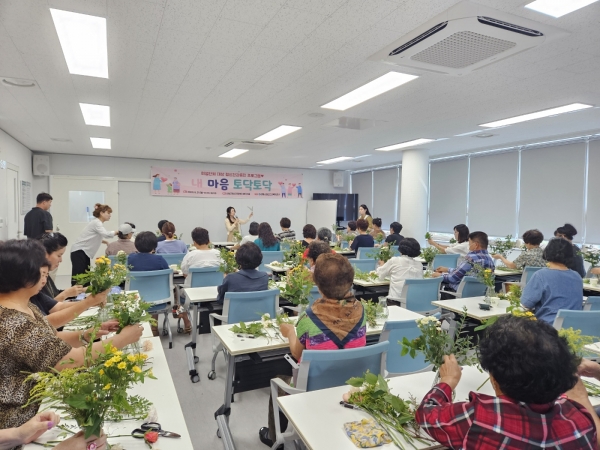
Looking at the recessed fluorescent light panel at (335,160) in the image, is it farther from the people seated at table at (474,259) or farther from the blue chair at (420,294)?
the blue chair at (420,294)

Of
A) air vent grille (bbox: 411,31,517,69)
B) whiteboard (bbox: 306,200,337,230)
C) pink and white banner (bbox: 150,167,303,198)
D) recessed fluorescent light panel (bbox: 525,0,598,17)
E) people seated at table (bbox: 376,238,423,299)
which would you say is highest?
recessed fluorescent light panel (bbox: 525,0,598,17)

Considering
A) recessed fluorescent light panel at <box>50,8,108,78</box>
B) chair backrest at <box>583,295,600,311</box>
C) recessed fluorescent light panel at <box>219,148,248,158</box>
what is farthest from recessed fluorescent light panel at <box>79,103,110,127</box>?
chair backrest at <box>583,295,600,311</box>

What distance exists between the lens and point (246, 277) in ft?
10.1

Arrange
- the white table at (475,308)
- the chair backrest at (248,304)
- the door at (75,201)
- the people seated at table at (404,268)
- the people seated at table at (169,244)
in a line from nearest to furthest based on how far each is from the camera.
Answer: the chair backrest at (248,304) → the white table at (475,308) → the people seated at table at (404,268) → the people seated at table at (169,244) → the door at (75,201)

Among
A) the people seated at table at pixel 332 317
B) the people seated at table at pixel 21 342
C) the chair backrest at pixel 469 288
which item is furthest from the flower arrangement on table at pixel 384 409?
the chair backrest at pixel 469 288

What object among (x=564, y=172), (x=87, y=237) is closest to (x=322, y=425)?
(x=87, y=237)

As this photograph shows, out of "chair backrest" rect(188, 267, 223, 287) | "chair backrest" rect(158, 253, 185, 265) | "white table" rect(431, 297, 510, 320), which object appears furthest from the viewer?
"chair backrest" rect(158, 253, 185, 265)

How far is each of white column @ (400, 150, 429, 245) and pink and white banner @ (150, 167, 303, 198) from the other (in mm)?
4230

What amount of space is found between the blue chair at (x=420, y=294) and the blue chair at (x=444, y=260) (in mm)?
1880

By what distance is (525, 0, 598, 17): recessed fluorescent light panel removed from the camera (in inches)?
83.9

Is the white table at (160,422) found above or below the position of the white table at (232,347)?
above

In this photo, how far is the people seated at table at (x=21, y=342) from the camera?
1.22 m

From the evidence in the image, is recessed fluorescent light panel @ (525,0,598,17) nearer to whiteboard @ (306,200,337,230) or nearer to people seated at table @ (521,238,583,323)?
people seated at table @ (521,238,583,323)

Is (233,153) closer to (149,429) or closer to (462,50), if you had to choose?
(462,50)
